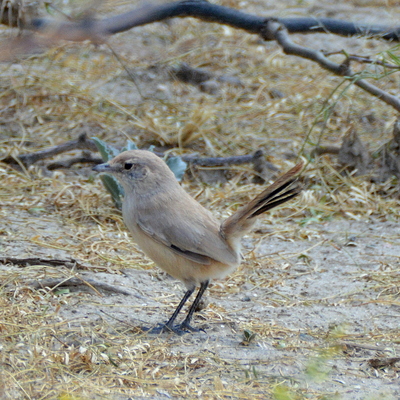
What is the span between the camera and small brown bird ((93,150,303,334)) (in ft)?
12.4

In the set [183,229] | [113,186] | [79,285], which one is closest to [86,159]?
[113,186]

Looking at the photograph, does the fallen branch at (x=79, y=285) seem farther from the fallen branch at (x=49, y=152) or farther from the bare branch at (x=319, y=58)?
the bare branch at (x=319, y=58)

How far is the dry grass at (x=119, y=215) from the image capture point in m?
3.12

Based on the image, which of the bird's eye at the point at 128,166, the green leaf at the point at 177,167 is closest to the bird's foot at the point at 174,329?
the bird's eye at the point at 128,166

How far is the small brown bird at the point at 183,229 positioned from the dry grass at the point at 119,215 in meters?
0.40

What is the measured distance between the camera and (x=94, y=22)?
1.59 m

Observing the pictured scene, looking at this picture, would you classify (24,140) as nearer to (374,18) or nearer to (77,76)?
(77,76)

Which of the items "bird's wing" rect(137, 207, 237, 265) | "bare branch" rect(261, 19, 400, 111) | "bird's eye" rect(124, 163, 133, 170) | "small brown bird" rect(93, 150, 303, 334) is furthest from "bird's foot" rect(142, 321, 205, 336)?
"bare branch" rect(261, 19, 400, 111)

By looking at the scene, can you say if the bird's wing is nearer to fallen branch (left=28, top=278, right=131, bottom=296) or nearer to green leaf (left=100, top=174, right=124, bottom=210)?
fallen branch (left=28, top=278, right=131, bottom=296)

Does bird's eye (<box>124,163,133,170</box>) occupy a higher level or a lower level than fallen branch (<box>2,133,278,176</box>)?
higher

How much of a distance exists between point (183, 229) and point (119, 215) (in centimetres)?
190

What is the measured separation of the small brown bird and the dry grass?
1.32 ft

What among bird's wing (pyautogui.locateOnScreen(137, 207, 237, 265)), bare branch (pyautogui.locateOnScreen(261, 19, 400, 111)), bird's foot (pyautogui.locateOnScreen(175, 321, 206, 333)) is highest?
bare branch (pyautogui.locateOnScreen(261, 19, 400, 111))

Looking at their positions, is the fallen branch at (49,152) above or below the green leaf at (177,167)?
below
